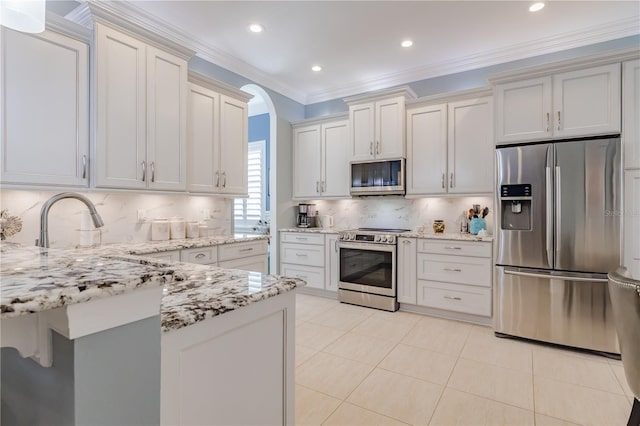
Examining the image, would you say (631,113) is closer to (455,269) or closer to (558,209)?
(558,209)

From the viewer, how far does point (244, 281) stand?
49.0 inches

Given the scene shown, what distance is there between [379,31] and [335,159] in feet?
5.59

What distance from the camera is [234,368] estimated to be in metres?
1.00

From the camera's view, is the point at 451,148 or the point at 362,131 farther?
the point at 362,131

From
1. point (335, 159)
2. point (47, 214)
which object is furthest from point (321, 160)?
point (47, 214)

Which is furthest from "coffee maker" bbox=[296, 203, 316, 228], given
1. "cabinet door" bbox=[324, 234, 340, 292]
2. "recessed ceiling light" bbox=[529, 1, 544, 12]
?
"recessed ceiling light" bbox=[529, 1, 544, 12]

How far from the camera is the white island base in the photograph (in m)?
0.84

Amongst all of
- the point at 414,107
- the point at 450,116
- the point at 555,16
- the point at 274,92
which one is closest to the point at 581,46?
Answer: the point at 555,16

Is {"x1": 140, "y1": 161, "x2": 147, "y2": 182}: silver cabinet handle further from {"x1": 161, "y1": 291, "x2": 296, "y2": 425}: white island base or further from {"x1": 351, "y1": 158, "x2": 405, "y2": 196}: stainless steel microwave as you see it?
{"x1": 351, "y1": 158, "x2": 405, "y2": 196}: stainless steel microwave

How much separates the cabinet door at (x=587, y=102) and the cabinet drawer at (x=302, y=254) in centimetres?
289

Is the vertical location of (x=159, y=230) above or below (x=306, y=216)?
below

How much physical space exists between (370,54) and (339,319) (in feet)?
9.99

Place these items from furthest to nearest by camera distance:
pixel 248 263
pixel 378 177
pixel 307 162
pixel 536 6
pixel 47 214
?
pixel 307 162, pixel 378 177, pixel 248 263, pixel 536 6, pixel 47 214

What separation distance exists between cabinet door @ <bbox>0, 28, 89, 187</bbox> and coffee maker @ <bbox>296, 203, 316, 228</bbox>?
9.81 feet
